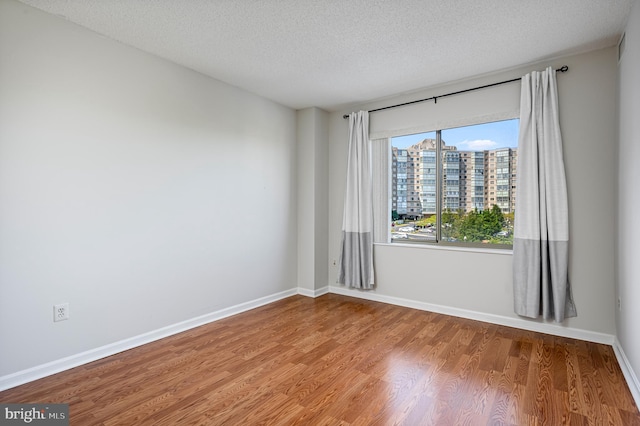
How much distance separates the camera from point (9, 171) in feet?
7.23

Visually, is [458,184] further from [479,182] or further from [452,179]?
[479,182]

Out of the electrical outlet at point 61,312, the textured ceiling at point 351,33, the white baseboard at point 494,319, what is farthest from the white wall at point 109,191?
the white baseboard at point 494,319

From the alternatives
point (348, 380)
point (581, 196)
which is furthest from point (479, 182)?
point (348, 380)

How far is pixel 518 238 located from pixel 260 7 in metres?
2.99

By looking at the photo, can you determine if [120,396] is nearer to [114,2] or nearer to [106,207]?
[106,207]

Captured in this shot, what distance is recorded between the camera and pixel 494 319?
3.44 meters

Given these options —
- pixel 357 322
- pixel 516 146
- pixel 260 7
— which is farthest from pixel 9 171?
pixel 516 146

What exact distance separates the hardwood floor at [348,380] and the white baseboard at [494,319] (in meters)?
0.13

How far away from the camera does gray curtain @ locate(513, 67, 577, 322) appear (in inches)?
118

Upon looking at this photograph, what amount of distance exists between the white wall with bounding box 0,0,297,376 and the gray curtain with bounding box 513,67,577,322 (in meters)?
2.87

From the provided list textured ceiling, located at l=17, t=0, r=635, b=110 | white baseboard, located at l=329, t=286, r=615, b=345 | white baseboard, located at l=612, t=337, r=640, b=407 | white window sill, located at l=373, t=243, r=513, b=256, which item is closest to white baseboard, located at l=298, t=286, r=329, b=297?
white baseboard, located at l=329, t=286, r=615, b=345

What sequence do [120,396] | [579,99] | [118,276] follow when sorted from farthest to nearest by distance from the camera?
[579,99]
[118,276]
[120,396]

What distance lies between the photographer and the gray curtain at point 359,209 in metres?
4.29

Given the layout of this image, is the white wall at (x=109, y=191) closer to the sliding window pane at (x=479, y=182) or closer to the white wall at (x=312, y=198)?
the white wall at (x=312, y=198)
